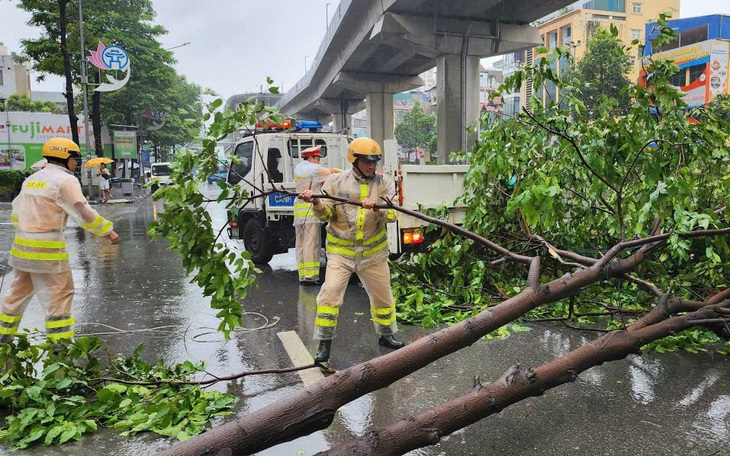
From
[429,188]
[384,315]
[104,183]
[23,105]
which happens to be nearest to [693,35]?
[104,183]

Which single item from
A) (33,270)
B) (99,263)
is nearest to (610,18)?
(99,263)

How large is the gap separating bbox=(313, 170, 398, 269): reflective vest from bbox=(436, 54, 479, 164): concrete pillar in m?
19.9

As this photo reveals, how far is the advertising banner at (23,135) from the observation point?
37.3 m

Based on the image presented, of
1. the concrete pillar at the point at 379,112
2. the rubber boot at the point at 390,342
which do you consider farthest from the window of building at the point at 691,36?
the rubber boot at the point at 390,342

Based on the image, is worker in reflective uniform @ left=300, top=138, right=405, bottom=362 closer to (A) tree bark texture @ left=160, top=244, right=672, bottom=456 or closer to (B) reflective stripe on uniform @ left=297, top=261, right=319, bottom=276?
(A) tree bark texture @ left=160, top=244, right=672, bottom=456

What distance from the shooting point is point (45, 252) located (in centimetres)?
473

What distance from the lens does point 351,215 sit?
4.88m

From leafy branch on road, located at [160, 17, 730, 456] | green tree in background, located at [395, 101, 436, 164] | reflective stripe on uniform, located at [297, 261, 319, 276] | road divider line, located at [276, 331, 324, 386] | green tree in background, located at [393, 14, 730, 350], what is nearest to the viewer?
leafy branch on road, located at [160, 17, 730, 456]

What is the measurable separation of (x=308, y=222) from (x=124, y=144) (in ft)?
120

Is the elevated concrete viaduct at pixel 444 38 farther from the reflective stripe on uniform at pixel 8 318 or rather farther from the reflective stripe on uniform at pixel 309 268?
the reflective stripe on uniform at pixel 8 318

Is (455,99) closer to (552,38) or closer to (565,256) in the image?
(565,256)

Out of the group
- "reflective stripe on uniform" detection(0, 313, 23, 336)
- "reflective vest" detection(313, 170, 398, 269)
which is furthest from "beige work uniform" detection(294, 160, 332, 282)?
"reflective stripe on uniform" detection(0, 313, 23, 336)

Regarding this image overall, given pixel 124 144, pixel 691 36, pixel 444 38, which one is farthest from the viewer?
pixel 691 36

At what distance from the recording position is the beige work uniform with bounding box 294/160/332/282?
772 centimetres
